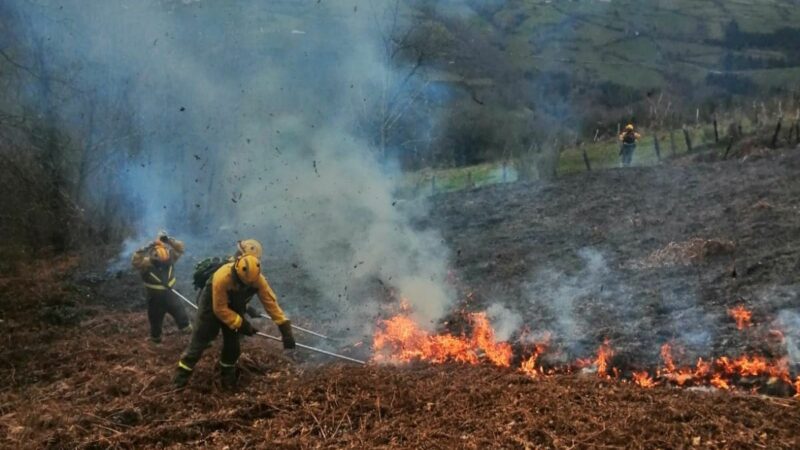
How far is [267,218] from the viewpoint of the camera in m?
16.8

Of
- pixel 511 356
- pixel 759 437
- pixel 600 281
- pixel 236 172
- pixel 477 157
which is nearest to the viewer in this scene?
pixel 759 437

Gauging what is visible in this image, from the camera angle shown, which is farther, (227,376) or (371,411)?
(227,376)

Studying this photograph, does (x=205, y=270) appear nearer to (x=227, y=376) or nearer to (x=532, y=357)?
(x=227, y=376)

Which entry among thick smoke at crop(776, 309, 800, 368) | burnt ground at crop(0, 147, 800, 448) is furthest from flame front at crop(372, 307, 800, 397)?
burnt ground at crop(0, 147, 800, 448)

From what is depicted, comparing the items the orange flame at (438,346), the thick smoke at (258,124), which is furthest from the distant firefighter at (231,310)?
the thick smoke at (258,124)

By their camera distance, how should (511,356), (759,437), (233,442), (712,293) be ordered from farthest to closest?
(712,293)
(511,356)
(233,442)
(759,437)

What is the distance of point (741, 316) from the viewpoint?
23.6 feet

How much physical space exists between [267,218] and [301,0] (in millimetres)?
8877

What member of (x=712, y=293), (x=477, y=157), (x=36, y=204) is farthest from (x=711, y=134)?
(x=36, y=204)

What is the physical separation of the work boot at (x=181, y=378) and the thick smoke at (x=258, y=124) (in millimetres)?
4186

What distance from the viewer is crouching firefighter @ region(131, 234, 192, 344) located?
332 inches

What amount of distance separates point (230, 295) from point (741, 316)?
18.4 ft

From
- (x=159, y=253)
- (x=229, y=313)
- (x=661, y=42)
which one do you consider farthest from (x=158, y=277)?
(x=661, y=42)

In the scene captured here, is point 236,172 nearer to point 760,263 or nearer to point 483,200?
point 483,200
